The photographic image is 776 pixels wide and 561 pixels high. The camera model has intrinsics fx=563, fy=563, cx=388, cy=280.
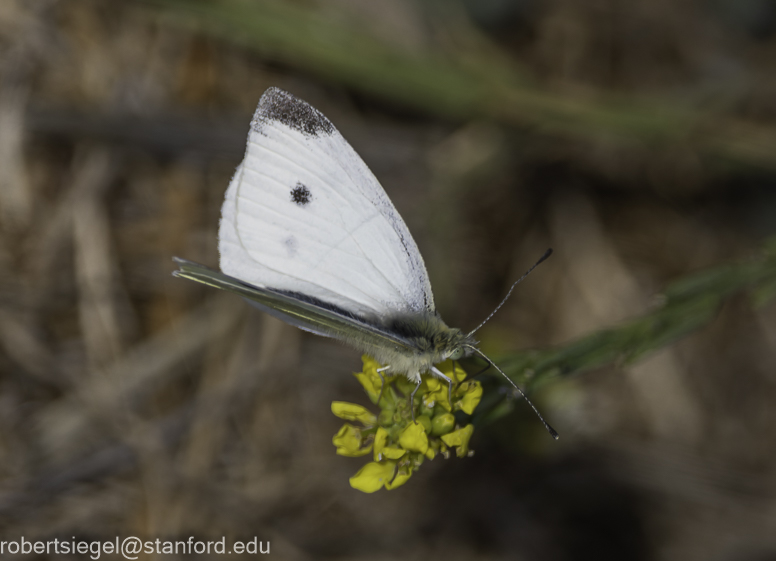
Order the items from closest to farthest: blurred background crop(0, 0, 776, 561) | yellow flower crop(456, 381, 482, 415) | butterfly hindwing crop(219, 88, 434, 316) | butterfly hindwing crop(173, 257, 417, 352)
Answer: butterfly hindwing crop(173, 257, 417, 352) < yellow flower crop(456, 381, 482, 415) < butterfly hindwing crop(219, 88, 434, 316) < blurred background crop(0, 0, 776, 561)

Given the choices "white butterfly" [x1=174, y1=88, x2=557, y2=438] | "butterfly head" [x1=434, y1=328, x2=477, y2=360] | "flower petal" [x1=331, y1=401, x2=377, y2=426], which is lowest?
"flower petal" [x1=331, y1=401, x2=377, y2=426]

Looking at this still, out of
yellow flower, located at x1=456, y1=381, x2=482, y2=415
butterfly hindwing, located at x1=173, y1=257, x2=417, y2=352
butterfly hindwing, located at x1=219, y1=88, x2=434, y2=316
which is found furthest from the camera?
butterfly hindwing, located at x1=219, y1=88, x2=434, y2=316

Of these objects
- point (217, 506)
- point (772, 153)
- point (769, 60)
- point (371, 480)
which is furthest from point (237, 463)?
point (769, 60)

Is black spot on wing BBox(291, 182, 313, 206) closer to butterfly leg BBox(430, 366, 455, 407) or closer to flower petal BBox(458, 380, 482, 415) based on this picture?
butterfly leg BBox(430, 366, 455, 407)

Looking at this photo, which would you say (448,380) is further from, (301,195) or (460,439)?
(301,195)

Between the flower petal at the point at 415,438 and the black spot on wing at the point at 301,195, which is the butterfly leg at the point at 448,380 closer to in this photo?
the flower petal at the point at 415,438

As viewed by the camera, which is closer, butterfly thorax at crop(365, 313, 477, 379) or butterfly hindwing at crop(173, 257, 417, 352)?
butterfly hindwing at crop(173, 257, 417, 352)

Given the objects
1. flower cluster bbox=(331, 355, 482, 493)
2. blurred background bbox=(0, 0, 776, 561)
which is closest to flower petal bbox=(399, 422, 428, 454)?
flower cluster bbox=(331, 355, 482, 493)

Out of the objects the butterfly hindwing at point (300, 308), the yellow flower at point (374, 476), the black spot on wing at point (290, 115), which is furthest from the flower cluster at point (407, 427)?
the black spot on wing at point (290, 115)

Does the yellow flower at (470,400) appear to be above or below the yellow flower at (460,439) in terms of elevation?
above
